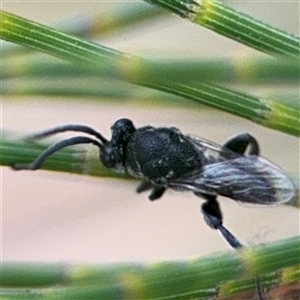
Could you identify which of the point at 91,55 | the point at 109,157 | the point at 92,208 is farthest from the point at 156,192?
the point at 92,208

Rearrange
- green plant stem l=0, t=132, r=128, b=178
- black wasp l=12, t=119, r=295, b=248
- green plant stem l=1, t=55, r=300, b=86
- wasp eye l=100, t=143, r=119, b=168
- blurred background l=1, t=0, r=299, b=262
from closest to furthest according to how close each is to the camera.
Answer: green plant stem l=1, t=55, r=300, b=86, green plant stem l=0, t=132, r=128, b=178, wasp eye l=100, t=143, r=119, b=168, black wasp l=12, t=119, r=295, b=248, blurred background l=1, t=0, r=299, b=262

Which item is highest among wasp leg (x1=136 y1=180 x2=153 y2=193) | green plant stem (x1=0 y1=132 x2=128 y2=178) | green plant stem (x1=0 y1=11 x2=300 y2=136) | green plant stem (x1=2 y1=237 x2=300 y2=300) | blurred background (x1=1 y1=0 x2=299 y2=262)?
blurred background (x1=1 y1=0 x2=299 y2=262)

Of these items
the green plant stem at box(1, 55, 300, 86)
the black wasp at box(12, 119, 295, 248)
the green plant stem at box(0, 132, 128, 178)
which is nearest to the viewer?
the green plant stem at box(1, 55, 300, 86)

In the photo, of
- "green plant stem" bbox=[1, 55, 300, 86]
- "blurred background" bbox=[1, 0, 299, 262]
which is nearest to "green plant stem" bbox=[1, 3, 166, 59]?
"green plant stem" bbox=[1, 55, 300, 86]

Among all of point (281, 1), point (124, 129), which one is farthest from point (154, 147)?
point (281, 1)

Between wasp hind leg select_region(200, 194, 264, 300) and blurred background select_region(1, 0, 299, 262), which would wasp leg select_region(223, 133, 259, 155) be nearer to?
wasp hind leg select_region(200, 194, 264, 300)

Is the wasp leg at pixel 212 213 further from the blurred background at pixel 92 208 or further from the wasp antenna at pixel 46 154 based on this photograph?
the blurred background at pixel 92 208

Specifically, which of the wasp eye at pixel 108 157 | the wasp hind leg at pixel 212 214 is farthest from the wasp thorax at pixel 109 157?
the wasp hind leg at pixel 212 214
